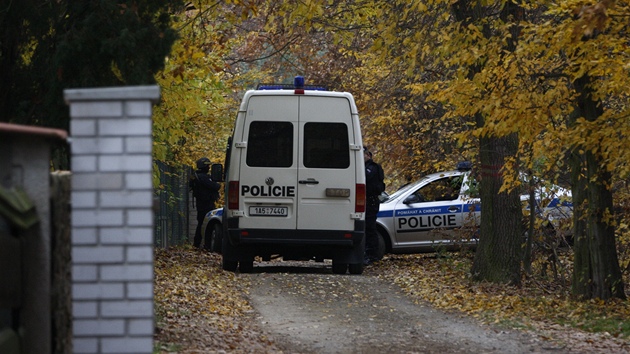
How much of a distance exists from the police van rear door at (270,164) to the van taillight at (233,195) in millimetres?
83

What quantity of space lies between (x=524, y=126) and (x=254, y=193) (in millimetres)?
4455

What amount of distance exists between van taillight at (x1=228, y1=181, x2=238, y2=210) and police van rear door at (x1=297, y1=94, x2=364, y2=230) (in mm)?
875

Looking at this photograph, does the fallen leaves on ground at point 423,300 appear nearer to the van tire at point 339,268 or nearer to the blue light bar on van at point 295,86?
the van tire at point 339,268

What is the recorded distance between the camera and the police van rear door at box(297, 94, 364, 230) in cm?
1508

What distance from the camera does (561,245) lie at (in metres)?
18.6

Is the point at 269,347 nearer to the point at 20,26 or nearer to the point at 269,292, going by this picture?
the point at 20,26

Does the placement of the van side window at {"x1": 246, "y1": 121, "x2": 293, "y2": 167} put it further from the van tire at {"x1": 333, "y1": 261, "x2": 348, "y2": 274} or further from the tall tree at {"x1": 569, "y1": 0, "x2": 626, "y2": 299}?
the tall tree at {"x1": 569, "y1": 0, "x2": 626, "y2": 299}

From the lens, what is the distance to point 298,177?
49.8 ft

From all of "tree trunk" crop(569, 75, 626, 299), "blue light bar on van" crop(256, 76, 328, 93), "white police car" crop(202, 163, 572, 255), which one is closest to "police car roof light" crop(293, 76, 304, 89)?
"blue light bar on van" crop(256, 76, 328, 93)

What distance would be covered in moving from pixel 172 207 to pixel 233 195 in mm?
8617

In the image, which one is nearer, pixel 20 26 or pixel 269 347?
pixel 269 347

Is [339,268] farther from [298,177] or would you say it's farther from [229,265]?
[298,177]

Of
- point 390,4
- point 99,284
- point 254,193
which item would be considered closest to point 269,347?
point 99,284

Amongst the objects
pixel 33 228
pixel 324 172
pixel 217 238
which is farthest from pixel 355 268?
pixel 33 228
